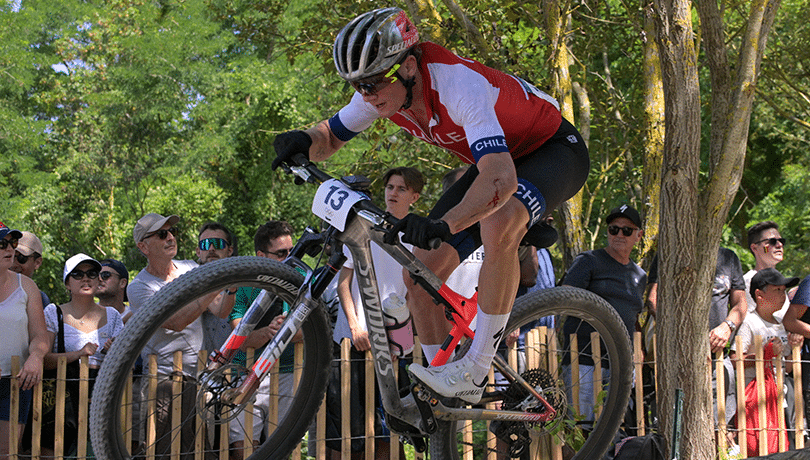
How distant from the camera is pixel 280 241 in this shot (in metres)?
5.37

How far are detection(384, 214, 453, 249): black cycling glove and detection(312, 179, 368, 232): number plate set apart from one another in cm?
29

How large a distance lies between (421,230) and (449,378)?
89 centimetres

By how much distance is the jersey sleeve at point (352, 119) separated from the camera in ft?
11.7

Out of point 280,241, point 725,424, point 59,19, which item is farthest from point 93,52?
point 725,424

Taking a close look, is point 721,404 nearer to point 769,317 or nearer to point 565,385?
point 769,317

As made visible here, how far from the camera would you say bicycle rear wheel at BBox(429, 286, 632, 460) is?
3861 mm

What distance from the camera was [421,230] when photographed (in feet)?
9.05

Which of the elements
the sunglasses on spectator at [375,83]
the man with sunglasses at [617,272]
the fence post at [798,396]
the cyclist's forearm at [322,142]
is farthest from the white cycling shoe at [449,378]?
the fence post at [798,396]

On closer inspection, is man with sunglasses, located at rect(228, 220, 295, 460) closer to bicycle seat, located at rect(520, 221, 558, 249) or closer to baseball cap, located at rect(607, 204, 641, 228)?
bicycle seat, located at rect(520, 221, 558, 249)

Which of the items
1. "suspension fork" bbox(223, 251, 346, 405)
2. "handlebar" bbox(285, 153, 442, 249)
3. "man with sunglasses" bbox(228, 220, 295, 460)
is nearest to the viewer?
"suspension fork" bbox(223, 251, 346, 405)

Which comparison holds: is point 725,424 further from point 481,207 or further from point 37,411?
point 37,411

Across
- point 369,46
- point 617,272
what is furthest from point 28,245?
point 617,272

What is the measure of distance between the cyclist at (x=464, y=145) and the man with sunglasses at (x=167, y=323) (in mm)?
790

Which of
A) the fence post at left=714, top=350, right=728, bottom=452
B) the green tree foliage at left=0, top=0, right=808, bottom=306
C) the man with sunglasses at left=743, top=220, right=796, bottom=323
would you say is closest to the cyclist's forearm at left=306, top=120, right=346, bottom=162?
the fence post at left=714, top=350, right=728, bottom=452
